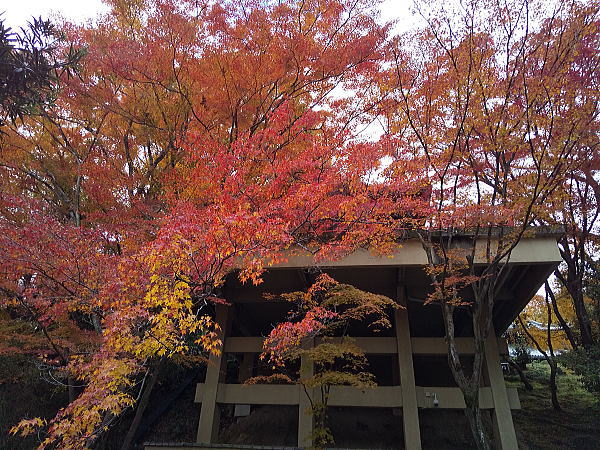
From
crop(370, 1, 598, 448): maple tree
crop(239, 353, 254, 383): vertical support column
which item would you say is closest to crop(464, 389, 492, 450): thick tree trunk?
crop(370, 1, 598, 448): maple tree

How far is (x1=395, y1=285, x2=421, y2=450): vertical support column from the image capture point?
30.1 ft

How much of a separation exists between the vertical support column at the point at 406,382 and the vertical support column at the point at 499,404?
191 centimetres

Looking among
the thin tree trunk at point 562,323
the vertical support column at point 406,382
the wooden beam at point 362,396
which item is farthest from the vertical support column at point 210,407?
the thin tree trunk at point 562,323

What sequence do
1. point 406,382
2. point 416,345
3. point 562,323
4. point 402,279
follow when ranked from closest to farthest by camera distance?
point 406,382
point 402,279
point 416,345
point 562,323

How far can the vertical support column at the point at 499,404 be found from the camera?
8.97 meters

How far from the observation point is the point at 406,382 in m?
9.70

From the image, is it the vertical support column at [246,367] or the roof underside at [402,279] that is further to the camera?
the vertical support column at [246,367]

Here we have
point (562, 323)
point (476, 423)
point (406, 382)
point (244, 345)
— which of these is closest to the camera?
point (476, 423)

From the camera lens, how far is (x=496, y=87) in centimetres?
652

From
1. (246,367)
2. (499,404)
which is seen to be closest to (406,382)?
(499,404)

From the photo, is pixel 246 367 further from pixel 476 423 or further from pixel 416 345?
pixel 476 423

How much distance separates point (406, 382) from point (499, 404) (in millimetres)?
2302

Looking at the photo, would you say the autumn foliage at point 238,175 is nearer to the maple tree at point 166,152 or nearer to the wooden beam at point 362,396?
the maple tree at point 166,152

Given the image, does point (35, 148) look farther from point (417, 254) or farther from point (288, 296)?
point (417, 254)
